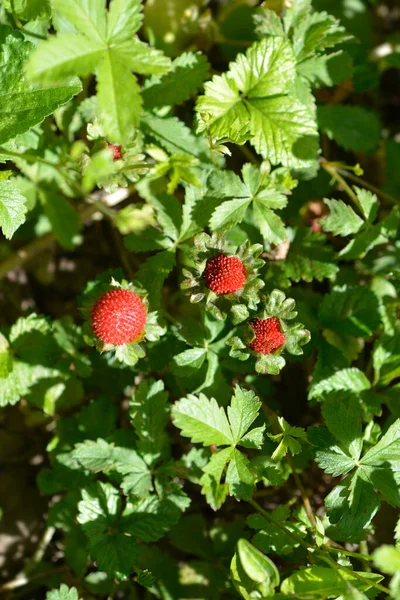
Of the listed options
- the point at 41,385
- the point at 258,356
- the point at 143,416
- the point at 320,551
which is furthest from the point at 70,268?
the point at 320,551

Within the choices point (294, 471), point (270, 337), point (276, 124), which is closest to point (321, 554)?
point (294, 471)

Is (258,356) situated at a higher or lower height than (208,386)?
higher

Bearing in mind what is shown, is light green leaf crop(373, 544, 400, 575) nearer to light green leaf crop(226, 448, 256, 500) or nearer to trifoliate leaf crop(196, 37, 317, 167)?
light green leaf crop(226, 448, 256, 500)

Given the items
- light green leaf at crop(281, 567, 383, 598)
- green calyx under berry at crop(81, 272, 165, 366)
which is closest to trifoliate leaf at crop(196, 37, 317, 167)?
green calyx under berry at crop(81, 272, 165, 366)

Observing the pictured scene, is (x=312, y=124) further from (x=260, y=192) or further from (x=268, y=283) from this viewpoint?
(x=268, y=283)

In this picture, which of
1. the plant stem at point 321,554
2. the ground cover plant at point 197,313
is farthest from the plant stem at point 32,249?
the plant stem at point 321,554

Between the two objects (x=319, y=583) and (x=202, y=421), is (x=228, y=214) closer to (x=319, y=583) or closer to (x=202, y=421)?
(x=202, y=421)
